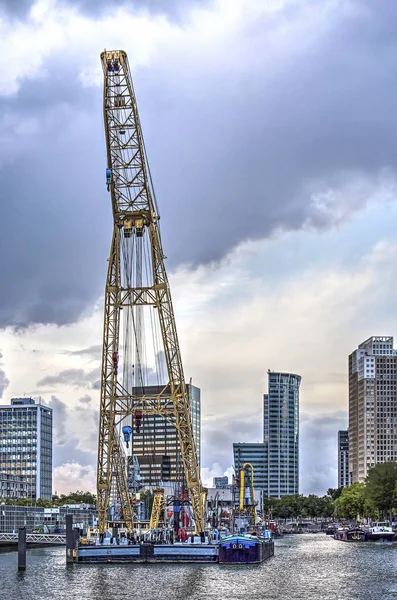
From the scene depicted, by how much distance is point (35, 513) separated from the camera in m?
194

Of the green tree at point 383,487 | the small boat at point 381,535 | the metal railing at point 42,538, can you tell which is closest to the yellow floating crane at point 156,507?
the metal railing at point 42,538

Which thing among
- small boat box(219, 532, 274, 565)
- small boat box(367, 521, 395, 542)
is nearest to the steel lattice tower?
small boat box(219, 532, 274, 565)

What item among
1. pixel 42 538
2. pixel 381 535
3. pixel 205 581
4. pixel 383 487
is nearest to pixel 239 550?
pixel 205 581

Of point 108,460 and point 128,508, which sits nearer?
point 108,460

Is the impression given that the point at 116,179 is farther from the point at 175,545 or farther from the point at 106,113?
the point at 175,545

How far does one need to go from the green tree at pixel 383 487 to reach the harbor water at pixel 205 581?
8175 cm

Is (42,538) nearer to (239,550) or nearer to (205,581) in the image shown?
(239,550)

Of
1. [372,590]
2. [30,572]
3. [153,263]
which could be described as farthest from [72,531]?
[372,590]

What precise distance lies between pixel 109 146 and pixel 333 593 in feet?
159

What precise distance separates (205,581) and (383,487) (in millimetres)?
115420

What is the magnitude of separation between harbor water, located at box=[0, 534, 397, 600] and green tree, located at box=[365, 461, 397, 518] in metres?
81.8

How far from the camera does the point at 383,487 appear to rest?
188m

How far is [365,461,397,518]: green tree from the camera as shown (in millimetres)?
186000

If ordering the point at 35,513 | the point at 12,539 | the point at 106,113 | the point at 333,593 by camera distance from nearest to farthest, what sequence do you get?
the point at 333,593 < the point at 106,113 < the point at 12,539 < the point at 35,513
